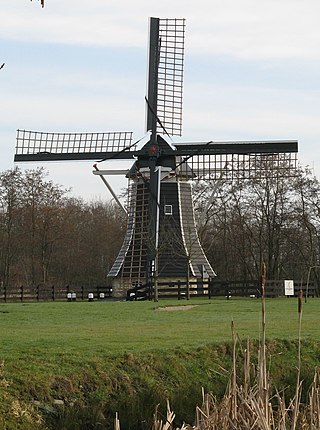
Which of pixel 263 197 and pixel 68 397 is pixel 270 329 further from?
pixel 263 197

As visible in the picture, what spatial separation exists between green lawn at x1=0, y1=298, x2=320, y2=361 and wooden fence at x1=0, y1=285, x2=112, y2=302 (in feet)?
36.0

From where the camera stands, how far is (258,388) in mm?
7969

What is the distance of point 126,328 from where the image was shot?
21375mm

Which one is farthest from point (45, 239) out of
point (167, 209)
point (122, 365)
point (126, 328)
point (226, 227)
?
point (122, 365)

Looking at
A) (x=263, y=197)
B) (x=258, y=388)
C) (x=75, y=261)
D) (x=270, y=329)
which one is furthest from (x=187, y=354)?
(x=75, y=261)

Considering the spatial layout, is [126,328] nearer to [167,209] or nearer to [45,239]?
[167,209]

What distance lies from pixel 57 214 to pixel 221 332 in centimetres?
3867

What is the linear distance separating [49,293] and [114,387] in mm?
28286

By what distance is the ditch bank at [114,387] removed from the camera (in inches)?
520

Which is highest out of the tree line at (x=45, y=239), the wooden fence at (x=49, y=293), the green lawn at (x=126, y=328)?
the tree line at (x=45, y=239)

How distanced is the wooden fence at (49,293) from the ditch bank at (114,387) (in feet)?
79.5

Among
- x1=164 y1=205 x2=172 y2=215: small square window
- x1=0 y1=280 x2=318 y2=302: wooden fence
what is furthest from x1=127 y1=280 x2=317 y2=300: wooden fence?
x1=164 y1=205 x2=172 y2=215: small square window

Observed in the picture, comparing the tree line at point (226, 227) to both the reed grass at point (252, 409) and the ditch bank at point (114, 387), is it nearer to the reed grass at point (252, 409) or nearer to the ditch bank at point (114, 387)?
the ditch bank at point (114, 387)

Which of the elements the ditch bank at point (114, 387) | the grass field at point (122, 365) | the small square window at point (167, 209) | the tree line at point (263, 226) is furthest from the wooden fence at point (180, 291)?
the ditch bank at point (114, 387)
